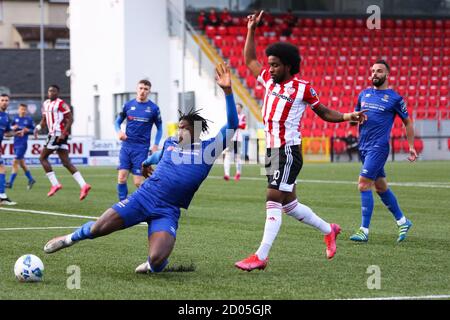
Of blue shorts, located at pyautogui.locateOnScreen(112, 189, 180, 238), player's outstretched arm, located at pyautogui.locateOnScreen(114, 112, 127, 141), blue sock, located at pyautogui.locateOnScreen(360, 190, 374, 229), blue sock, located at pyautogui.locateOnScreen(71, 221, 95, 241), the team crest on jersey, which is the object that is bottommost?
blue sock, located at pyautogui.locateOnScreen(360, 190, 374, 229)

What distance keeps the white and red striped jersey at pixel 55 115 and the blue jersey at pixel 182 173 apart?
11963 mm

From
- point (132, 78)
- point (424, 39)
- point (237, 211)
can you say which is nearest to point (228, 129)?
point (237, 211)

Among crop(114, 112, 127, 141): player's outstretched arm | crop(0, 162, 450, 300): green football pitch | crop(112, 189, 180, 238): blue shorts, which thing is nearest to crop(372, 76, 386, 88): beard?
crop(0, 162, 450, 300): green football pitch

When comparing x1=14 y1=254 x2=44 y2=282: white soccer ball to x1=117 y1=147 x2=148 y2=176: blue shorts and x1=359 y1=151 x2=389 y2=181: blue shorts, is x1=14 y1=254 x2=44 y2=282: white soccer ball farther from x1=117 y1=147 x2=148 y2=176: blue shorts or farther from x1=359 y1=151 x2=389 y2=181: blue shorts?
x1=117 y1=147 x2=148 y2=176: blue shorts

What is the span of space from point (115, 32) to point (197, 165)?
121 ft

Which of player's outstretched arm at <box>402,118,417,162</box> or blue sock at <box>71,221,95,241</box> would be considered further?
player's outstretched arm at <box>402,118,417,162</box>

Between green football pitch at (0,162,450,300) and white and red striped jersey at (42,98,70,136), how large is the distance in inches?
60.2

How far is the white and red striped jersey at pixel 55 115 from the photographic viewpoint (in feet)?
71.2

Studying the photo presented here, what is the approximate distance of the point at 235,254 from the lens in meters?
11.4

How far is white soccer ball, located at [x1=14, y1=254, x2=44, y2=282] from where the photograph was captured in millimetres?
8906

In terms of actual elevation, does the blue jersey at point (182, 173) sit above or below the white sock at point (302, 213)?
above

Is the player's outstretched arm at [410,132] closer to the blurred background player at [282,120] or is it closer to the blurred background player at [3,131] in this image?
the blurred background player at [282,120]

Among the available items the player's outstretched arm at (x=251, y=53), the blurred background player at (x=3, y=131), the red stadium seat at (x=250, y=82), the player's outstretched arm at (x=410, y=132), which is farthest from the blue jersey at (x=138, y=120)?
the red stadium seat at (x=250, y=82)

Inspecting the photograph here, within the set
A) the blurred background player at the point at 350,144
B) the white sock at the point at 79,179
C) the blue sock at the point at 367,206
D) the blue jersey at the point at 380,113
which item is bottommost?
the blurred background player at the point at 350,144
